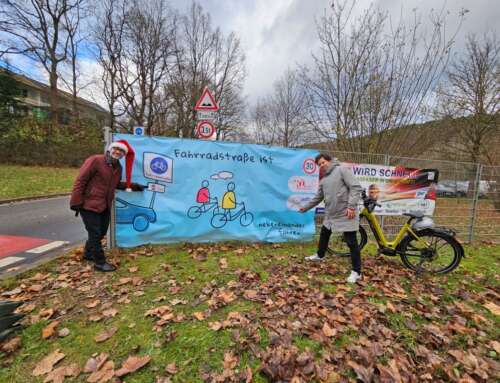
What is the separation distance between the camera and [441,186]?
5723 millimetres

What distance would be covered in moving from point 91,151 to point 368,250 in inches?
923

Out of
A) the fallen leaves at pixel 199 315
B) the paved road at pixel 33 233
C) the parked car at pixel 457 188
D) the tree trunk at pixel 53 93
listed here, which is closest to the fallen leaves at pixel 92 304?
the fallen leaves at pixel 199 315

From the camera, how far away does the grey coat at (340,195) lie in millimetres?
3264

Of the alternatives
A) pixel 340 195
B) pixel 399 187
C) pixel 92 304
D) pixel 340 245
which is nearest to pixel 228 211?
pixel 340 195

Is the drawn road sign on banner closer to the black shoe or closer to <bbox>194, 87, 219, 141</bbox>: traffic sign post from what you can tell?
<bbox>194, 87, 219, 141</bbox>: traffic sign post

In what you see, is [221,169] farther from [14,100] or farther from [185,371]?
[14,100]

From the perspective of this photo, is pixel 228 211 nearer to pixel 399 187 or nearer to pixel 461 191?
pixel 399 187

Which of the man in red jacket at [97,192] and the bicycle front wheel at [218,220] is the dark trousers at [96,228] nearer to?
the man in red jacket at [97,192]

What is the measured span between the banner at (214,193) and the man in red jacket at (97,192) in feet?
2.17

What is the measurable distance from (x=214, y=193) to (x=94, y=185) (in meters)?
1.99

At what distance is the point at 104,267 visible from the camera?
350 centimetres

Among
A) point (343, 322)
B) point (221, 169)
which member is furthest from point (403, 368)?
point (221, 169)

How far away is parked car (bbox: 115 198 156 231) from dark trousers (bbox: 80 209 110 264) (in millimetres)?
563

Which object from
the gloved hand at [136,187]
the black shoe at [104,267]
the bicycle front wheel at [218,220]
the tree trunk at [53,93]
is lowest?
the black shoe at [104,267]
